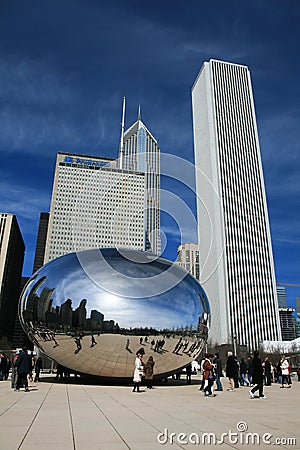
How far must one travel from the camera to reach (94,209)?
130 metres

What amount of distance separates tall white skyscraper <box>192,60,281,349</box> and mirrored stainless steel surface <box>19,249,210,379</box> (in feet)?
277

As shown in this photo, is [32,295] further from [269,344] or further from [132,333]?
[269,344]

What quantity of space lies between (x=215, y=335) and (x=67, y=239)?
69.2 m

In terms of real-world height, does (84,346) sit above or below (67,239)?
below

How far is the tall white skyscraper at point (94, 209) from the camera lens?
128 meters

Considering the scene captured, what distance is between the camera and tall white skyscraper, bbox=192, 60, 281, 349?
107 metres

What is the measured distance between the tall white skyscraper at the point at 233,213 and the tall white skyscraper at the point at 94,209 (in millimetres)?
24867

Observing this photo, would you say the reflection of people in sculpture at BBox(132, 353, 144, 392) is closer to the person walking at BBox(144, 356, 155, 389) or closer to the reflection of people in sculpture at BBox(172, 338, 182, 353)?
the person walking at BBox(144, 356, 155, 389)

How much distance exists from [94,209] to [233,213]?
Answer: 47159 millimetres

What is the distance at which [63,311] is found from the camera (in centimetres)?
1457

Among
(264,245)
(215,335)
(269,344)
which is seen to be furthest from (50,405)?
(264,245)

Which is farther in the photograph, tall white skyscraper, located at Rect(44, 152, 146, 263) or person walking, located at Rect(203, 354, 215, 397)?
tall white skyscraper, located at Rect(44, 152, 146, 263)

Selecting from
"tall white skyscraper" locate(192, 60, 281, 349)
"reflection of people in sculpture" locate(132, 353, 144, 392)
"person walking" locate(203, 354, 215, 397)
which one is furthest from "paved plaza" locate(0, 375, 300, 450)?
"tall white skyscraper" locate(192, 60, 281, 349)

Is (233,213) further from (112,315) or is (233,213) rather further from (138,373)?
(138,373)
